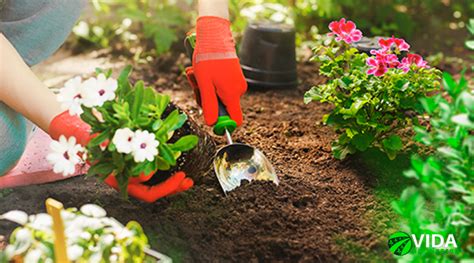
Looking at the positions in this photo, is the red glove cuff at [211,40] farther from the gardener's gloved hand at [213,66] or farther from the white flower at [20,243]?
the white flower at [20,243]

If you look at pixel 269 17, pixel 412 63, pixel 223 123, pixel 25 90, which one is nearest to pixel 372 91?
pixel 412 63

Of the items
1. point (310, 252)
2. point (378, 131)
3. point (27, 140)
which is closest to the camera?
point (310, 252)

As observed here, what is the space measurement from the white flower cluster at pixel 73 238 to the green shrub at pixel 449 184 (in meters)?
0.57

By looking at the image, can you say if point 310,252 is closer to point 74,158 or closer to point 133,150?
point 133,150

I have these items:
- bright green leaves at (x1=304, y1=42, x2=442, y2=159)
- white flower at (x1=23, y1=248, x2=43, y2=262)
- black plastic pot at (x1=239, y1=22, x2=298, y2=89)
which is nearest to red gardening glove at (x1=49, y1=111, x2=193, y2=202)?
white flower at (x1=23, y1=248, x2=43, y2=262)

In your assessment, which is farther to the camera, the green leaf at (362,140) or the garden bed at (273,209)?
the green leaf at (362,140)

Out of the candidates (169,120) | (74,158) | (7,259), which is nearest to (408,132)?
(169,120)

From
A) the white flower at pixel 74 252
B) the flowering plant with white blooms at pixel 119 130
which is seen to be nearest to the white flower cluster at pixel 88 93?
the flowering plant with white blooms at pixel 119 130

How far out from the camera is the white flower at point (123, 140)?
1.55 meters

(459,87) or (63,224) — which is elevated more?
(459,87)

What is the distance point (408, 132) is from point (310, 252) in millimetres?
750

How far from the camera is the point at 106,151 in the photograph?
1636 mm

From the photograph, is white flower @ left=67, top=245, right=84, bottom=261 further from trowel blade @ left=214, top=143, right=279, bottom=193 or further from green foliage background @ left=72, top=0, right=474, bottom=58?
green foliage background @ left=72, top=0, right=474, bottom=58

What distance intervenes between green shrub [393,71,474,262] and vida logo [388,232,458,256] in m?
0.01
